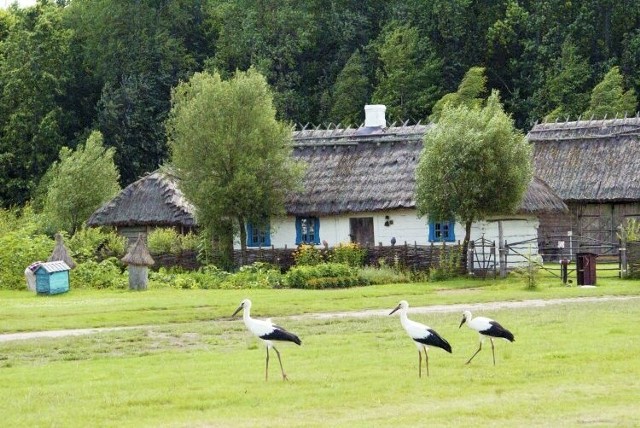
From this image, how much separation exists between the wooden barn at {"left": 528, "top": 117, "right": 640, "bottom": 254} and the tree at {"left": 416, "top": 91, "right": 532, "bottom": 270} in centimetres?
860

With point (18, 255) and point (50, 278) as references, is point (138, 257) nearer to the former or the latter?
point (50, 278)

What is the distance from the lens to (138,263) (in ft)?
128

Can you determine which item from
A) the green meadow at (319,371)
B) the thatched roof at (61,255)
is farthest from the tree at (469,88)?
the green meadow at (319,371)

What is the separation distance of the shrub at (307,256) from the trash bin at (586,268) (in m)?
9.33

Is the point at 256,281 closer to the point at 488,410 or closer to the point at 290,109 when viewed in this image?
the point at 488,410

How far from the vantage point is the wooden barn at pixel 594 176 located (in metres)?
51.7

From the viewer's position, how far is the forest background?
7681 centimetres

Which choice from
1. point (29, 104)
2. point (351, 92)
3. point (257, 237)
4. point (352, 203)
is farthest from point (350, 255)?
point (29, 104)

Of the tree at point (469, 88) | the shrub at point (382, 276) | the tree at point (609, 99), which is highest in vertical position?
the tree at point (469, 88)

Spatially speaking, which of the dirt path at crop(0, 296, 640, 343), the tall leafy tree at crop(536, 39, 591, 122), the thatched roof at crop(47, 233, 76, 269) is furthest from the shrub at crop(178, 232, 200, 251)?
the tall leafy tree at crop(536, 39, 591, 122)

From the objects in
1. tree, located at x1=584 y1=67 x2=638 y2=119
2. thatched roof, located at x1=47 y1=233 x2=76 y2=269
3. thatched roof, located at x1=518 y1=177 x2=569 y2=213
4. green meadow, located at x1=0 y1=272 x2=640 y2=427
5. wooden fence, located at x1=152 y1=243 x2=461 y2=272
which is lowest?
green meadow, located at x1=0 y1=272 x2=640 y2=427

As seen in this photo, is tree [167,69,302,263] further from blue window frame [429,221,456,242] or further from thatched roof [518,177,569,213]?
thatched roof [518,177,569,213]

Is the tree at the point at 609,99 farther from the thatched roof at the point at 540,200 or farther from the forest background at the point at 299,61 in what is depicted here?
the thatched roof at the point at 540,200

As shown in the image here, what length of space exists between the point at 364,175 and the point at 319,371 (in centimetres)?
3002
